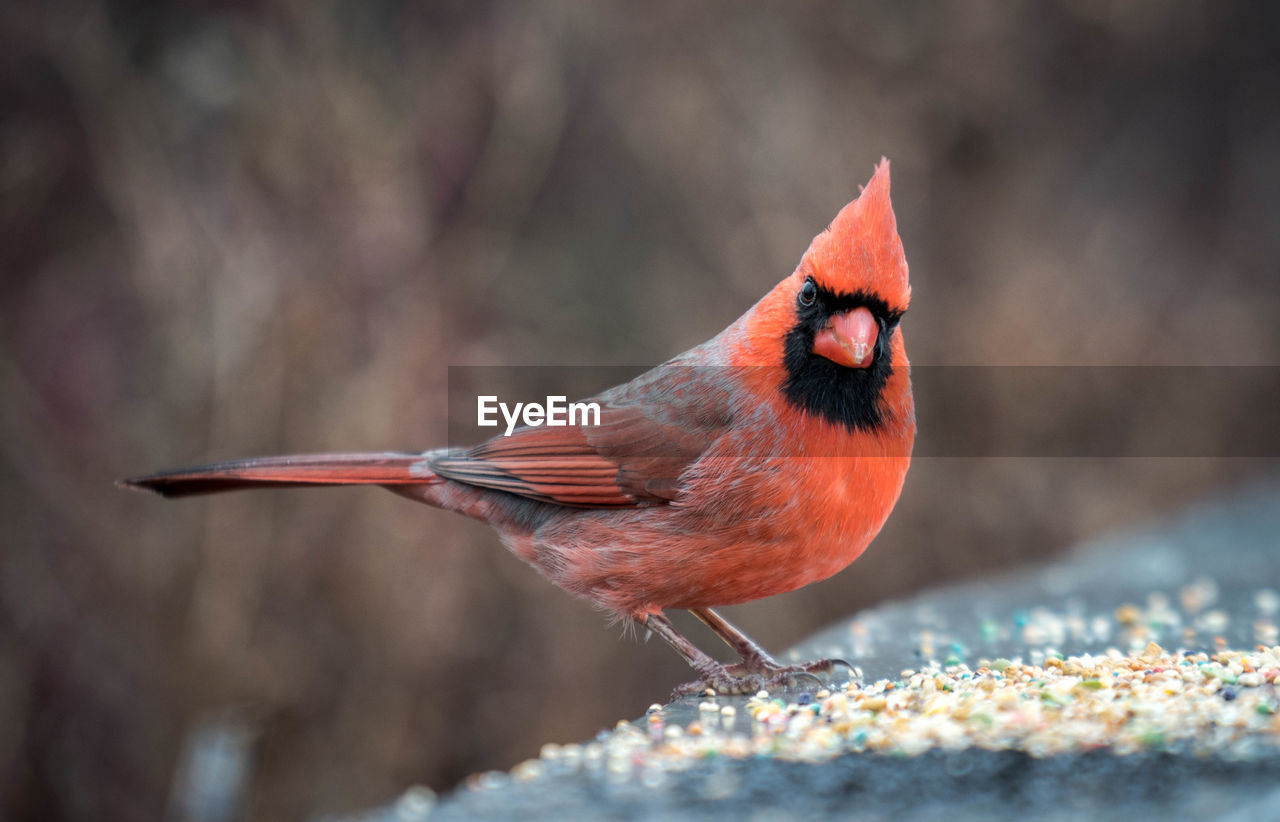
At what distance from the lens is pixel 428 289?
Answer: 600cm

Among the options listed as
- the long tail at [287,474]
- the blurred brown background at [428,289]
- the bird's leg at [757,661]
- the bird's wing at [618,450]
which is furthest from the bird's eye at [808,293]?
the blurred brown background at [428,289]

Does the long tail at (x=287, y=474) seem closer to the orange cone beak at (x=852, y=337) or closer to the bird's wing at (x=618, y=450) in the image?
the bird's wing at (x=618, y=450)

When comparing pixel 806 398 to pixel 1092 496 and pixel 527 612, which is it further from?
pixel 1092 496

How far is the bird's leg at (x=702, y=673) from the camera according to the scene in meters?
3.14

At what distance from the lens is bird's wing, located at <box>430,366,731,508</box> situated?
3.33 metres

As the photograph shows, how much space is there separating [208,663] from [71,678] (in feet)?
2.25

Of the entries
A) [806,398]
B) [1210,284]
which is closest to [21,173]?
[806,398]

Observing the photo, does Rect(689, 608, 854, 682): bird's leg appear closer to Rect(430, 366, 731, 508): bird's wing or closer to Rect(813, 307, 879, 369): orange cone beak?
Rect(430, 366, 731, 508): bird's wing

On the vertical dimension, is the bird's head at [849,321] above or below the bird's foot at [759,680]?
above

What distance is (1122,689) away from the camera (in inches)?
101

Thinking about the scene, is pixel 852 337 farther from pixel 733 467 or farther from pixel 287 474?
pixel 287 474

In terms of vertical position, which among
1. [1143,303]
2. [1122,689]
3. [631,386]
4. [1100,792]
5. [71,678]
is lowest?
[1100,792]

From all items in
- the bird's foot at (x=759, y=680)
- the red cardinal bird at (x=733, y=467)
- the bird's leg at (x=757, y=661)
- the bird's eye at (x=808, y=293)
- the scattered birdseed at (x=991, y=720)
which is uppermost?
the bird's eye at (x=808, y=293)

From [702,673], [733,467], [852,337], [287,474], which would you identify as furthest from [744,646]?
[287,474]
